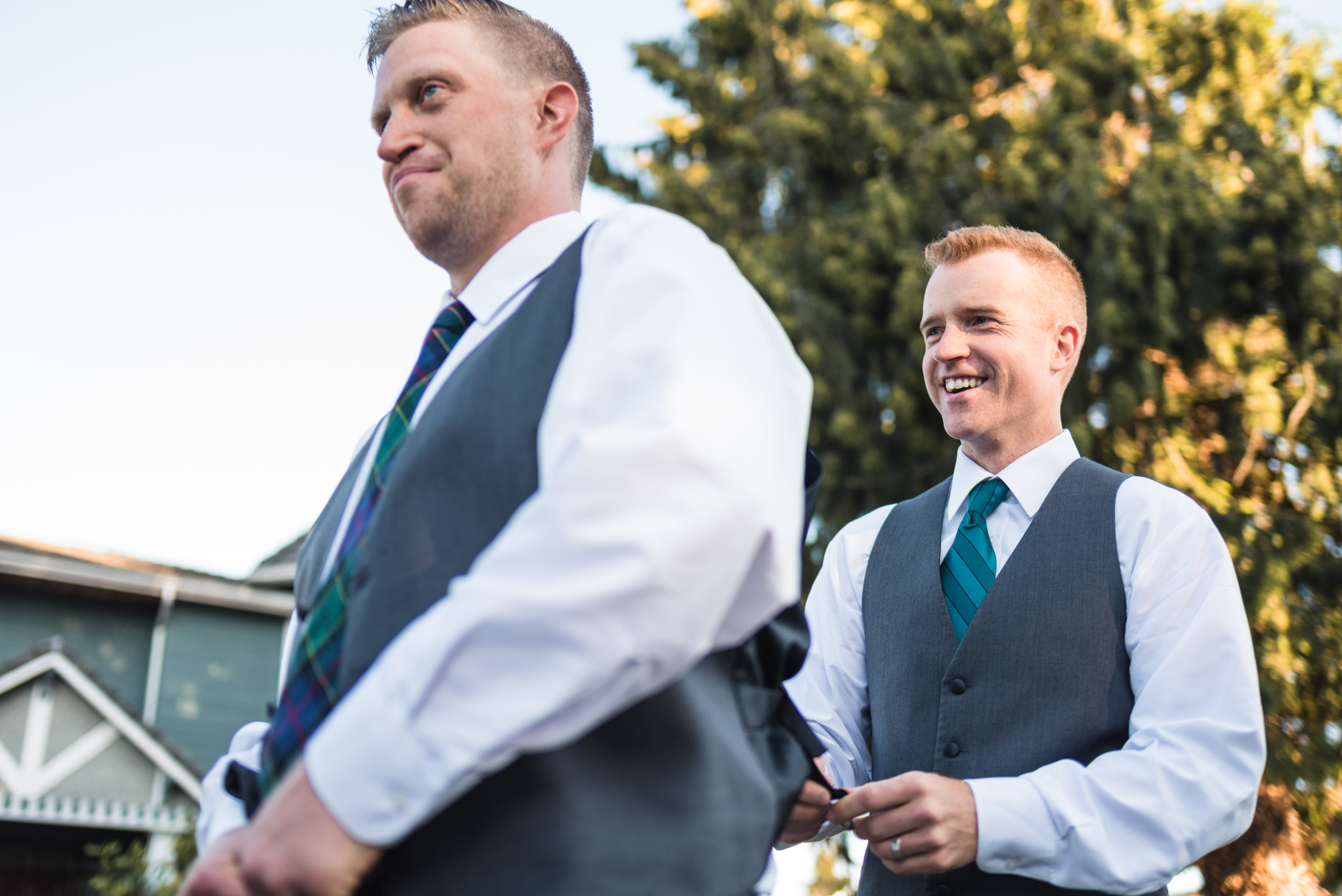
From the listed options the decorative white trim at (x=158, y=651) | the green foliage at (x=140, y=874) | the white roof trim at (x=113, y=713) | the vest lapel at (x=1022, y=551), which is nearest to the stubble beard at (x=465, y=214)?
the vest lapel at (x=1022, y=551)

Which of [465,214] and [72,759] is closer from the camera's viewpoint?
[465,214]

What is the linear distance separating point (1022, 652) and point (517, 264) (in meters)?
1.21

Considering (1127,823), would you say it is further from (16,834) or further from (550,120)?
(16,834)

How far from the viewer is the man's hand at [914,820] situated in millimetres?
1712

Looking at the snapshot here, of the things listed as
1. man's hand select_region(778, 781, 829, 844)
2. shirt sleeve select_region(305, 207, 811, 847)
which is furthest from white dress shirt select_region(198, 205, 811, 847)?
man's hand select_region(778, 781, 829, 844)

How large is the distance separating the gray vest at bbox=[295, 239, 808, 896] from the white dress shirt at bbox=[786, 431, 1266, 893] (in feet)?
2.10

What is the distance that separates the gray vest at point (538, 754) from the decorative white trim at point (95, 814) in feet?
34.2

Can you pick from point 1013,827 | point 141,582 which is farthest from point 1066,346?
point 141,582

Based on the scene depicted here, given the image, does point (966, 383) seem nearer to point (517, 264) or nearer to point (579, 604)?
Result: point (517, 264)

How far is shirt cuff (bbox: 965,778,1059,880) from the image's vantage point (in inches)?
70.4

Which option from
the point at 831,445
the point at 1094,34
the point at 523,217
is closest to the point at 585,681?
the point at 523,217

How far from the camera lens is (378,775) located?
3.40ft

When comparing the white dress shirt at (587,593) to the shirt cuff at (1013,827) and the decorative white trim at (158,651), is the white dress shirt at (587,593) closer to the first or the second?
the shirt cuff at (1013,827)

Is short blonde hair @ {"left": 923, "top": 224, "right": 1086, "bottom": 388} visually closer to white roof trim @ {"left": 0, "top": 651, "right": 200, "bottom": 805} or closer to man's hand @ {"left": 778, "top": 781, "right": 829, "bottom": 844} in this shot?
man's hand @ {"left": 778, "top": 781, "right": 829, "bottom": 844}
